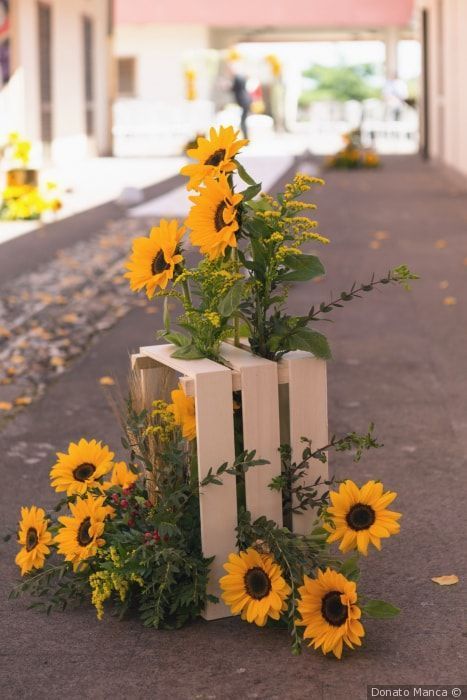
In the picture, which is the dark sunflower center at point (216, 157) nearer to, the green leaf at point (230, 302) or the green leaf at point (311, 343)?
the green leaf at point (230, 302)

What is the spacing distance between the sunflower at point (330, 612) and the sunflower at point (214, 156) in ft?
3.48

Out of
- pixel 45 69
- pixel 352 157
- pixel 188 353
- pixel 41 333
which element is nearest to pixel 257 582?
pixel 188 353

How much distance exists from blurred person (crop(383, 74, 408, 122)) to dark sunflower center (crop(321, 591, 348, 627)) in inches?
1121

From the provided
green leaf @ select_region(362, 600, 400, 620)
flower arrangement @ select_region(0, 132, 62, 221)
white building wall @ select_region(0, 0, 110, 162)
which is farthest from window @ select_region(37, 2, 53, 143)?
green leaf @ select_region(362, 600, 400, 620)

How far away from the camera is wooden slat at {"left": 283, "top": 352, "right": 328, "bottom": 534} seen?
10.5 ft

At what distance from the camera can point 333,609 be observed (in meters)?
3.01

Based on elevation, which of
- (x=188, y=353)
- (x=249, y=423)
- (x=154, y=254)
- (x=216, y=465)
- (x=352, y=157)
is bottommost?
(x=216, y=465)

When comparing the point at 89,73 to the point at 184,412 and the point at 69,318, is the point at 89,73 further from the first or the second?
the point at 184,412

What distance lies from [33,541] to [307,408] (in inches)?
34.7

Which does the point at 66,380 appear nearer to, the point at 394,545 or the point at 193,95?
the point at 394,545

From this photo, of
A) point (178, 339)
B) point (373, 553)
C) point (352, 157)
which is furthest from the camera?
point (352, 157)

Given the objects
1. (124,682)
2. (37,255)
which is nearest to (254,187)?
(124,682)

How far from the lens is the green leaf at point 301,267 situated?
3240mm

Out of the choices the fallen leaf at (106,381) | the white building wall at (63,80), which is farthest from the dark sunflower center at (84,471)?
the white building wall at (63,80)
